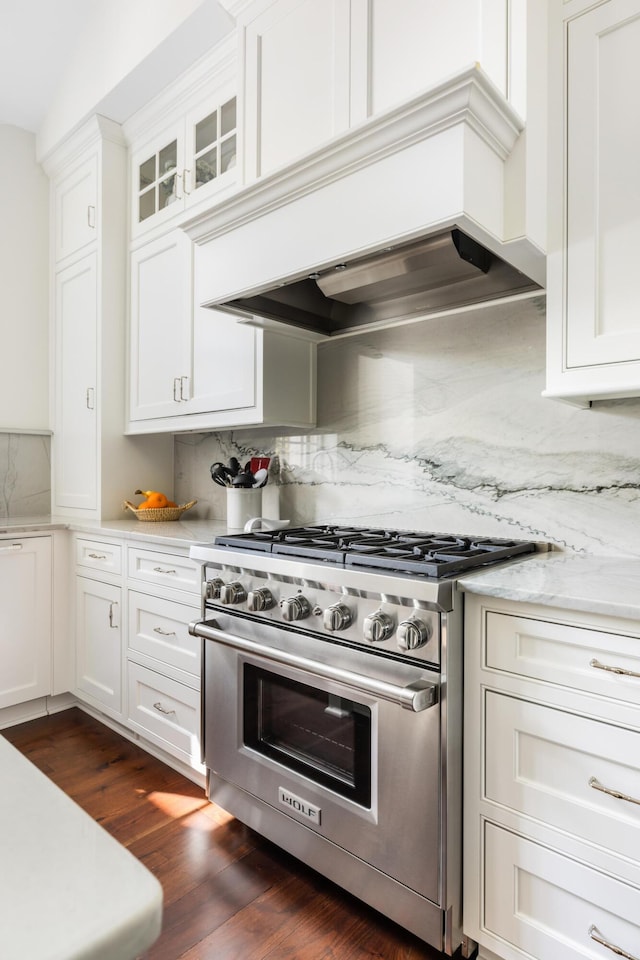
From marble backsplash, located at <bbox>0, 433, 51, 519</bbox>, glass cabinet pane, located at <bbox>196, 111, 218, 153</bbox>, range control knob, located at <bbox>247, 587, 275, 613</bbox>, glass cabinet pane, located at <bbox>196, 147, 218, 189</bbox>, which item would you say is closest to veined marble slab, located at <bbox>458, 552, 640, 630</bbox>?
range control knob, located at <bbox>247, 587, 275, 613</bbox>

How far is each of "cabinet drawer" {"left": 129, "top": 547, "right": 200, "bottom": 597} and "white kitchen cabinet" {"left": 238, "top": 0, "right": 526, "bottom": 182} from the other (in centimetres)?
137

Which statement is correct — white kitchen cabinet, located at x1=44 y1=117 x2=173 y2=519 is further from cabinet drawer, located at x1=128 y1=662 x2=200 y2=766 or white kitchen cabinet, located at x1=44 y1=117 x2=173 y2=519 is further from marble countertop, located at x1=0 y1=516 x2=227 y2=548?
cabinet drawer, located at x1=128 y1=662 x2=200 y2=766

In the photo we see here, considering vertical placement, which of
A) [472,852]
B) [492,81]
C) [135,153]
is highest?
[135,153]

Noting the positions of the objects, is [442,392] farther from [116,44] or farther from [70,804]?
[116,44]

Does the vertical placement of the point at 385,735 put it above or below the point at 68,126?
below

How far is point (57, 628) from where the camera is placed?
2.88 metres

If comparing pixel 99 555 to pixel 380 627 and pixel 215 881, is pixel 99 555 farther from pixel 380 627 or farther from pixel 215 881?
pixel 380 627

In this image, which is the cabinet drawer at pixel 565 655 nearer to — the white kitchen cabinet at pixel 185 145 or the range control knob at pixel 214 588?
the range control knob at pixel 214 588

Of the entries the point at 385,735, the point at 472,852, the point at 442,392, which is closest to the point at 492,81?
the point at 442,392

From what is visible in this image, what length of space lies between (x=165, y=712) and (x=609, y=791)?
1648 mm

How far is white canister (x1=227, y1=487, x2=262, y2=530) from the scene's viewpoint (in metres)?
2.40

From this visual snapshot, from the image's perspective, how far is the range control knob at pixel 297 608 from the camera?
1579mm

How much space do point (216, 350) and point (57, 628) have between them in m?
1.58

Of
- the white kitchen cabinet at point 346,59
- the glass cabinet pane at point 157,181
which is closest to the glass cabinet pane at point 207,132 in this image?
the glass cabinet pane at point 157,181
